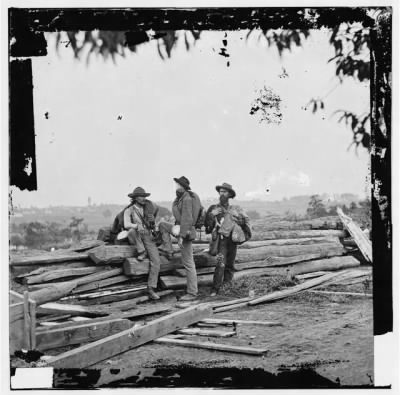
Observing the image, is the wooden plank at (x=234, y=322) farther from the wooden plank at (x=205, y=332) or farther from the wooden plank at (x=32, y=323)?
the wooden plank at (x=32, y=323)

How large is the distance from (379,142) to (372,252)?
1.51 meters

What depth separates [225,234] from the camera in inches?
404

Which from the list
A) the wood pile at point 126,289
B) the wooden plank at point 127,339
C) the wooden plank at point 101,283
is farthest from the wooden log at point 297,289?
the wooden plank at point 101,283

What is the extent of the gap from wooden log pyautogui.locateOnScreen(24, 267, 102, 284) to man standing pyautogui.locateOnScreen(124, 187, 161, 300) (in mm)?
640

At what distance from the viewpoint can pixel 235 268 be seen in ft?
33.8

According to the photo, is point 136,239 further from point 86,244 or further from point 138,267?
point 86,244

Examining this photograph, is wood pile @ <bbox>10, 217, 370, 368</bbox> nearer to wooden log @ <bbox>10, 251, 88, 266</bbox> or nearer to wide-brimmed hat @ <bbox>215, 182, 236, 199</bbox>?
wooden log @ <bbox>10, 251, 88, 266</bbox>

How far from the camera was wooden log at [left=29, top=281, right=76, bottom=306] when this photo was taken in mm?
9820

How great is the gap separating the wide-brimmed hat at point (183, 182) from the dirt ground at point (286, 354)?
181cm

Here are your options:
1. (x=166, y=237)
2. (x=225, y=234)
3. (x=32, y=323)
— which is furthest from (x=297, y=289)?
(x=32, y=323)

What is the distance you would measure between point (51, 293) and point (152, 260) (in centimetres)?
141

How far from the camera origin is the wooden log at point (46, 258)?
985 cm

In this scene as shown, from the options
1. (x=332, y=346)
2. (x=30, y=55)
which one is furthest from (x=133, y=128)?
(x=332, y=346)

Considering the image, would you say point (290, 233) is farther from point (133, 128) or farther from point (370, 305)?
point (133, 128)
